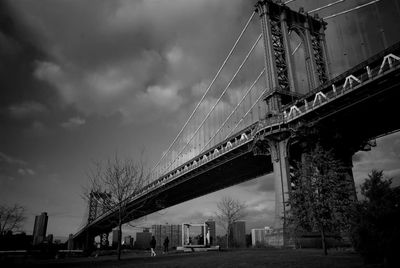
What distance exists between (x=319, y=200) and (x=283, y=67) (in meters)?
27.6

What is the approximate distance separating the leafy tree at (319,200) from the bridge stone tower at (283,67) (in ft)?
42.3

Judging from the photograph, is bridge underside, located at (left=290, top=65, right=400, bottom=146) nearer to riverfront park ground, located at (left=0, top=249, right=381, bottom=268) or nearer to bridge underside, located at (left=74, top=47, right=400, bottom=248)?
bridge underside, located at (left=74, top=47, right=400, bottom=248)

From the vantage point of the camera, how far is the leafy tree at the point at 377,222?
30.4 ft

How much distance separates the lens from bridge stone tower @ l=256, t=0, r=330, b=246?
35156 mm

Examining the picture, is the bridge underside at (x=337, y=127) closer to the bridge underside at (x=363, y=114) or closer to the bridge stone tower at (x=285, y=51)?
the bridge underside at (x=363, y=114)

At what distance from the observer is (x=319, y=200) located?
17594mm

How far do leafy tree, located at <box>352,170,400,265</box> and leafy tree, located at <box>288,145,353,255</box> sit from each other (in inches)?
231

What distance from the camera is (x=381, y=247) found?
9484 mm

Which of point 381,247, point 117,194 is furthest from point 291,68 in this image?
point 381,247

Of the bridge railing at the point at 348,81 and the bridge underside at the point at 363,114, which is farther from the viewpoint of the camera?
→ the bridge underside at the point at 363,114

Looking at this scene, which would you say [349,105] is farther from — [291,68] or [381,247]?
[381,247]

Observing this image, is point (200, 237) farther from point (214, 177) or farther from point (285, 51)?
point (285, 51)

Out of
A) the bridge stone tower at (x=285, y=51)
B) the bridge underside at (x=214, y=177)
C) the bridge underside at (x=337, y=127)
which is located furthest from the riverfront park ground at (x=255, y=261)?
the bridge stone tower at (x=285, y=51)

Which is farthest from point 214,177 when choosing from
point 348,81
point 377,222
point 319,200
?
point 377,222
